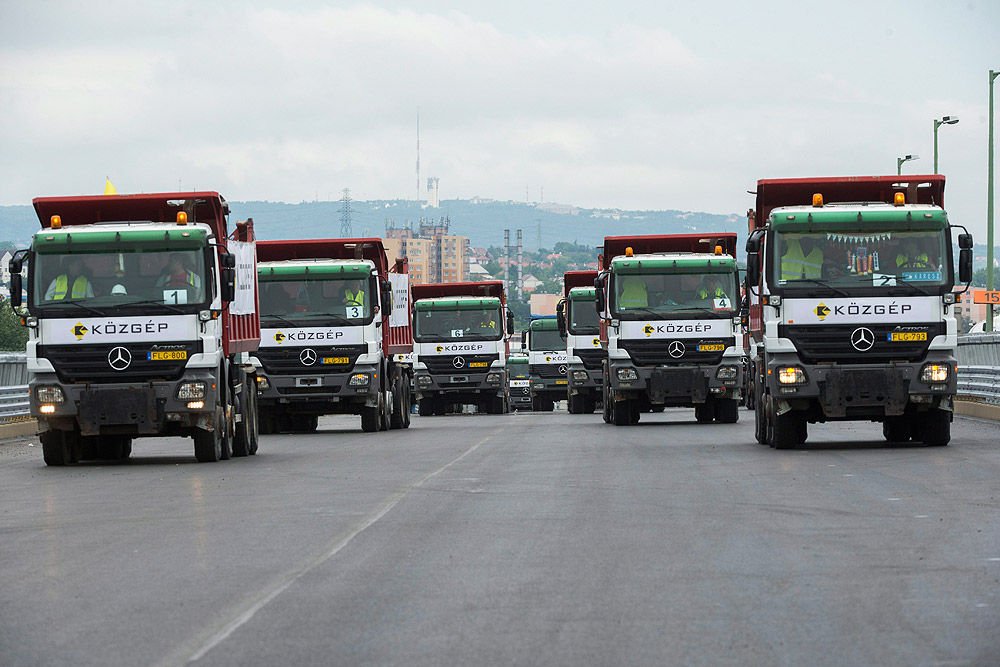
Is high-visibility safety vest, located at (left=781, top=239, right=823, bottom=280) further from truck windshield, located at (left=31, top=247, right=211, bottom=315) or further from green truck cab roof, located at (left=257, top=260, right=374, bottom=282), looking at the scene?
green truck cab roof, located at (left=257, top=260, right=374, bottom=282)

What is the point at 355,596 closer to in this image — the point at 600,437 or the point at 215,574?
the point at 215,574

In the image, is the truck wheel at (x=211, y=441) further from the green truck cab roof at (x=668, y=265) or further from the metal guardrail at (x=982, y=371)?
the metal guardrail at (x=982, y=371)

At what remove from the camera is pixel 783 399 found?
2125cm

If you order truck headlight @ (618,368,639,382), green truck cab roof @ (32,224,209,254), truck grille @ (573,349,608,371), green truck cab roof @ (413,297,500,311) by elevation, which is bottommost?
truck headlight @ (618,368,639,382)

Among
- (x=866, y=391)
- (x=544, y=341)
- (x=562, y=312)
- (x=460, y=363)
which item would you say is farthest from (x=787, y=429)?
(x=544, y=341)

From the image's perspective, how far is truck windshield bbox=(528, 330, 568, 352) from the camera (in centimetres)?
5712

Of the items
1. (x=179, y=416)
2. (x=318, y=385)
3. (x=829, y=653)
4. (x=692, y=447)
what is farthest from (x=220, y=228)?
(x=829, y=653)

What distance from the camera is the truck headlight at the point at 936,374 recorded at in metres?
20.8

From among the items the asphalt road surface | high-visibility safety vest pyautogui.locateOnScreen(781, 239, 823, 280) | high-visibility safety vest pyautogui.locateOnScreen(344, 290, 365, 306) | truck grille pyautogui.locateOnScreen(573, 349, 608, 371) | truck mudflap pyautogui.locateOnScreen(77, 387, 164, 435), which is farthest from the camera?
truck grille pyautogui.locateOnScreen(573, 349, 608, 371)

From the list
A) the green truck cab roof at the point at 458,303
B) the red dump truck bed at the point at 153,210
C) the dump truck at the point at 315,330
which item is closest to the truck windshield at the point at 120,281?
the red dump truck bed at the point at 153,210

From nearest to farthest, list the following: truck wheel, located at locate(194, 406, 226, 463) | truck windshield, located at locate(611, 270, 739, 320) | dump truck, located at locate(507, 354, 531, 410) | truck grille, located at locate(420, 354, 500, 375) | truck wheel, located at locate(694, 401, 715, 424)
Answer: truck wheel, located at locate(194, 406, 226, 463), truck windshield, located at locate(611, 270, 739, 320), truck wheel, located at locate(694, 401, 715, 424), truck grille, located at locate(420, 354, 500, 375), dump truck, located at locate(507, 354, 531, 410)

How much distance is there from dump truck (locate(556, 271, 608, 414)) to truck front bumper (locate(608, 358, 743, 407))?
1117 cm

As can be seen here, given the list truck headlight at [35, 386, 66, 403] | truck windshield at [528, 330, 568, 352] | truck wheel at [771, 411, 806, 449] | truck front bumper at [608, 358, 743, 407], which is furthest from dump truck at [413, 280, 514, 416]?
truck headlight at [35, 386, 66, 403]

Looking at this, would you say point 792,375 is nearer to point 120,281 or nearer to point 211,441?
point 211,441
